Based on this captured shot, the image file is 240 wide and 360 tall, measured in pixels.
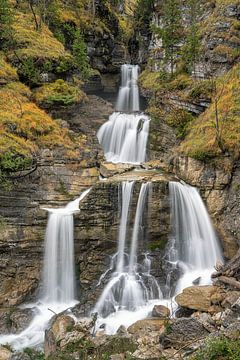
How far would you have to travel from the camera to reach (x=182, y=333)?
10.3 metres

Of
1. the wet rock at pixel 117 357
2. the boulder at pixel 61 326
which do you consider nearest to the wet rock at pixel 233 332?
the wet rock at pixel 117 357

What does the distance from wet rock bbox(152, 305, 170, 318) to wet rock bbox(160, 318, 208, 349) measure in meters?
2.81

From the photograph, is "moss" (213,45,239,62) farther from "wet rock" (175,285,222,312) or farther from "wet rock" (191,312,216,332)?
"wet rock" (191,312,216,332)

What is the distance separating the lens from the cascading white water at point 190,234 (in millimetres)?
16562

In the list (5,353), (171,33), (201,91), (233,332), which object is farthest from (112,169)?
(171,33)

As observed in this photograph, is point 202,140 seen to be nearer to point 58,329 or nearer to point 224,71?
point 224,71

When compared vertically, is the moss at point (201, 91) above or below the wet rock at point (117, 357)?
above

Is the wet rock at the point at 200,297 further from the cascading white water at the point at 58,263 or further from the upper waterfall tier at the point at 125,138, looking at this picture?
the upper waterfall tier at the point at 125,138

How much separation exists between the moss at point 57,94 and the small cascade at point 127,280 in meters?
9.87

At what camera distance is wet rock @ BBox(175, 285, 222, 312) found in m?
12.7

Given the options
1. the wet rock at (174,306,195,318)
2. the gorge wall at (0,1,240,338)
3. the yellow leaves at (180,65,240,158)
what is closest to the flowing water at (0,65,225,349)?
the gorge wall at (0,1,240,338)

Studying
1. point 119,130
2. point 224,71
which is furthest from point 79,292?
point 224,71

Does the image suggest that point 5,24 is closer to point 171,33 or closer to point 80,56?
point 80,56

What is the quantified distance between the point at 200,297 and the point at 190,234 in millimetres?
4419
